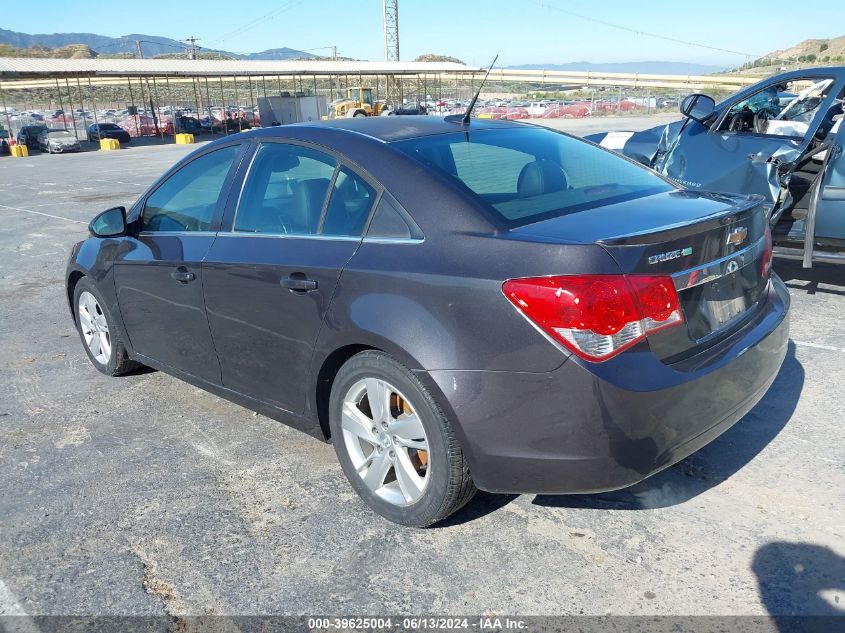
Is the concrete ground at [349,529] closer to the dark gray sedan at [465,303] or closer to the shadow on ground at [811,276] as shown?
the dark gray sedan at [465,303]

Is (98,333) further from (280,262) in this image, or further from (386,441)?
(386,441)

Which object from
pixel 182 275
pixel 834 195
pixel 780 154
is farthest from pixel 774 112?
pixel 182 275

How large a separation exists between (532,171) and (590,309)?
1159 mm

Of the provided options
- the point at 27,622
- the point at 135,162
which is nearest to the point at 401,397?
the point at 27,622

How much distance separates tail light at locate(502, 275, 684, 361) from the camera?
7.79 feet

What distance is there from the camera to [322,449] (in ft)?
12.2

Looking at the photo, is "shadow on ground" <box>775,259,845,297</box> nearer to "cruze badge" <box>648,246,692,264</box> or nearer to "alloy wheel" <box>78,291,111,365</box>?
"cruze badge" <box>648,246,692,264</box>

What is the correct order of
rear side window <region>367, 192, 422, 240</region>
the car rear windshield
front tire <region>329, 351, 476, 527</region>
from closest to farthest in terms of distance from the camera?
front tire <region>329, 351, 476, 527</region> < rear side window <region>367, 192, 422, 240</region> < the car rear windshield

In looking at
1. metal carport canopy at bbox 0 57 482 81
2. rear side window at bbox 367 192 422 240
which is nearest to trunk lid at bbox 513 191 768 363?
rear side window at bbox 367 192 422 240

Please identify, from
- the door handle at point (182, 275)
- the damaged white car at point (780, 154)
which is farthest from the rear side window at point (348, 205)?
the damaged white car at point (780, 154)

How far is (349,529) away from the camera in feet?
9.82

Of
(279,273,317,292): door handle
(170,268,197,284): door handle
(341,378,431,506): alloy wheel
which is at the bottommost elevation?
(341,378,431,506): alloy wheel

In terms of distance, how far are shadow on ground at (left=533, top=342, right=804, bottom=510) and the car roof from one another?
170 centimetres

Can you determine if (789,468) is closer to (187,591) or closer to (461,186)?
(461,186)
